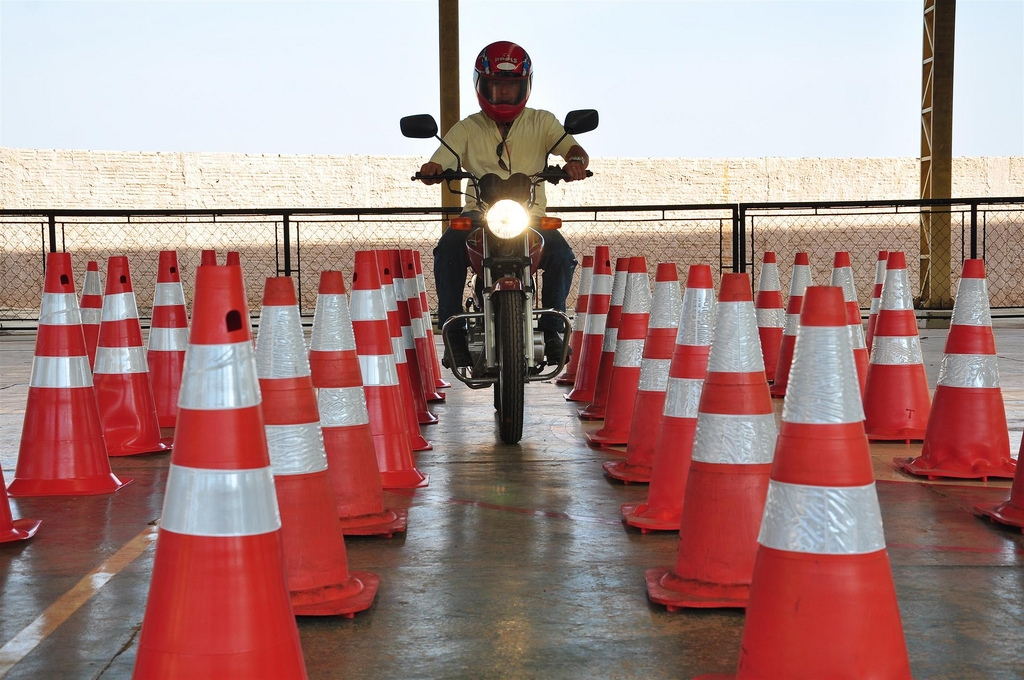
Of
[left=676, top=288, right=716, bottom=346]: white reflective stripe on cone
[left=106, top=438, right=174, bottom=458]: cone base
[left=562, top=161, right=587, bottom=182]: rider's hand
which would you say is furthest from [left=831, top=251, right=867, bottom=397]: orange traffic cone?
[left=106, top=438, right=174, bottom=458]: cone base

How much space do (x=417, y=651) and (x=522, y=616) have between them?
39 centimetres

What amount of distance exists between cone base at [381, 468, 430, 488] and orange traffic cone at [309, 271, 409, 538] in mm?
611

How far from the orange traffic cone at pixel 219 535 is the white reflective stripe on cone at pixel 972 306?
11.7 feet

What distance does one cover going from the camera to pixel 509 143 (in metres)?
6.96

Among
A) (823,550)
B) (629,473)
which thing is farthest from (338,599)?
(629,473)

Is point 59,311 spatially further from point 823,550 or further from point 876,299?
point 876,299

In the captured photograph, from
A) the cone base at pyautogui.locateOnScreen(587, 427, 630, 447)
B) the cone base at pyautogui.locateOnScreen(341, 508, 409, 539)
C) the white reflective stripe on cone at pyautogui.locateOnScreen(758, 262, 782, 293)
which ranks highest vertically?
the white reflective stripe on cone at pyautogui.locateOnScreen(758, 262, 782, 293)

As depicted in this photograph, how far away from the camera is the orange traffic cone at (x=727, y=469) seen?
132 inches

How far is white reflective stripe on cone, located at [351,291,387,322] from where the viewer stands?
505 cm

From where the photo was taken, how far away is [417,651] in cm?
293

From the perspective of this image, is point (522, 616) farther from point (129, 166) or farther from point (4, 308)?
point (129, 166)

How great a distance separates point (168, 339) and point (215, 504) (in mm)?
4783

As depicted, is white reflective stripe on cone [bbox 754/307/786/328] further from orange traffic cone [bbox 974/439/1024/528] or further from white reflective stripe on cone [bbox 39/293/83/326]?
white reflective stripe on cone [bbox 39/293/83/326]

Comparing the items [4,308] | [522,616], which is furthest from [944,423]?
[4,308]
